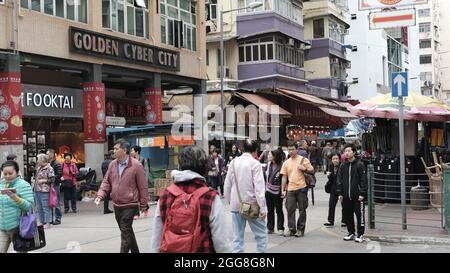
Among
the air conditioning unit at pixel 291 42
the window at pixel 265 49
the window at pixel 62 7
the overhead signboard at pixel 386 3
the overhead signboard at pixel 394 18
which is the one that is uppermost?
the air conditioning unit at pixel 291 42

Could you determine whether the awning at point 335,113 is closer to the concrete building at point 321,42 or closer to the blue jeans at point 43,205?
the concrete building at point 321,42

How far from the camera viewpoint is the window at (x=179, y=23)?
27.6 metres

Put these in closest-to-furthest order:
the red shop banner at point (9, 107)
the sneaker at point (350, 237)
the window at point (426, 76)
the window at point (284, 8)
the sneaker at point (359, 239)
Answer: the sneaker at point (359, 239)
the sneaker at point (350, 237)
the red shop banner at point (9, 107)
the window at point (284, 8)
the window at point (426, 76)

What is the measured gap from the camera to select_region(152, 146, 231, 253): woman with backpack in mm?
4391

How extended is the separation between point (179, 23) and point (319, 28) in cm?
2103

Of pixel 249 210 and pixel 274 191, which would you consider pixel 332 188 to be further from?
pixel 249 210

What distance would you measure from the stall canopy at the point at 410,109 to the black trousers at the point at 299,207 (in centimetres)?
484

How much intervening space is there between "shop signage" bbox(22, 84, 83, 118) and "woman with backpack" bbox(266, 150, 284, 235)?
13.7 metres

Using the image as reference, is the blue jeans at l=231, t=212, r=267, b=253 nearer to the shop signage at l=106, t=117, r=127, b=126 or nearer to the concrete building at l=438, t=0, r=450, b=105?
the shop signage at l=106, t=117, r=127, b=126

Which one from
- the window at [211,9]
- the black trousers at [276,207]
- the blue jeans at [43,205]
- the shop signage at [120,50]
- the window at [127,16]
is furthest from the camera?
the window at [211,9]

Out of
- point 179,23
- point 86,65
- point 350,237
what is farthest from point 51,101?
point 350,237

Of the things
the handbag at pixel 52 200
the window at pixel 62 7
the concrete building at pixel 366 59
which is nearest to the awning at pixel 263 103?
the window at pixel 62 7

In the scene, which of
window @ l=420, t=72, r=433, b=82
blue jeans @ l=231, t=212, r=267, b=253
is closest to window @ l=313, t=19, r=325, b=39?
blue jeans @ l=231, t=212, r=267, b=253

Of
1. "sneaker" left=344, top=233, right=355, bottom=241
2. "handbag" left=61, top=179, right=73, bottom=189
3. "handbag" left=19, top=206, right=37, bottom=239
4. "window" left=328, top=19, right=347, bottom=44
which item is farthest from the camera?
"window" left=328, top=19, right=347, bottom=44
